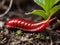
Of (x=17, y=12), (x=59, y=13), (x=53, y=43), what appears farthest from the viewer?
(x=17, y=12)

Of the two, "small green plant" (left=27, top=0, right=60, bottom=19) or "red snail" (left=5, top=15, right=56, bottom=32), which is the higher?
"small green plant" (left=27, top=0, right=60, bottom=19)

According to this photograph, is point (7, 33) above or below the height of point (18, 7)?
below

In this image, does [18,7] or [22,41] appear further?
[18,7]

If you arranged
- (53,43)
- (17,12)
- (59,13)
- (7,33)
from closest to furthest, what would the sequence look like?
(53,43)
(7,33)
(59,13)
(17,12)

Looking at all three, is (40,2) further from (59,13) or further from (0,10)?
(0,10)

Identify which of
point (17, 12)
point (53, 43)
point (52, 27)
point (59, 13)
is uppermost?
point (17, 12)

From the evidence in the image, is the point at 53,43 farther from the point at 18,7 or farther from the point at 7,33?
the point at 18,7

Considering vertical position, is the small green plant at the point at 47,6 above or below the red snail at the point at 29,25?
above

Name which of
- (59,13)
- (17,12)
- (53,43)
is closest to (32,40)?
(53,43)

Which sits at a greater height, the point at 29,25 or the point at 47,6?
the point at 47,6
